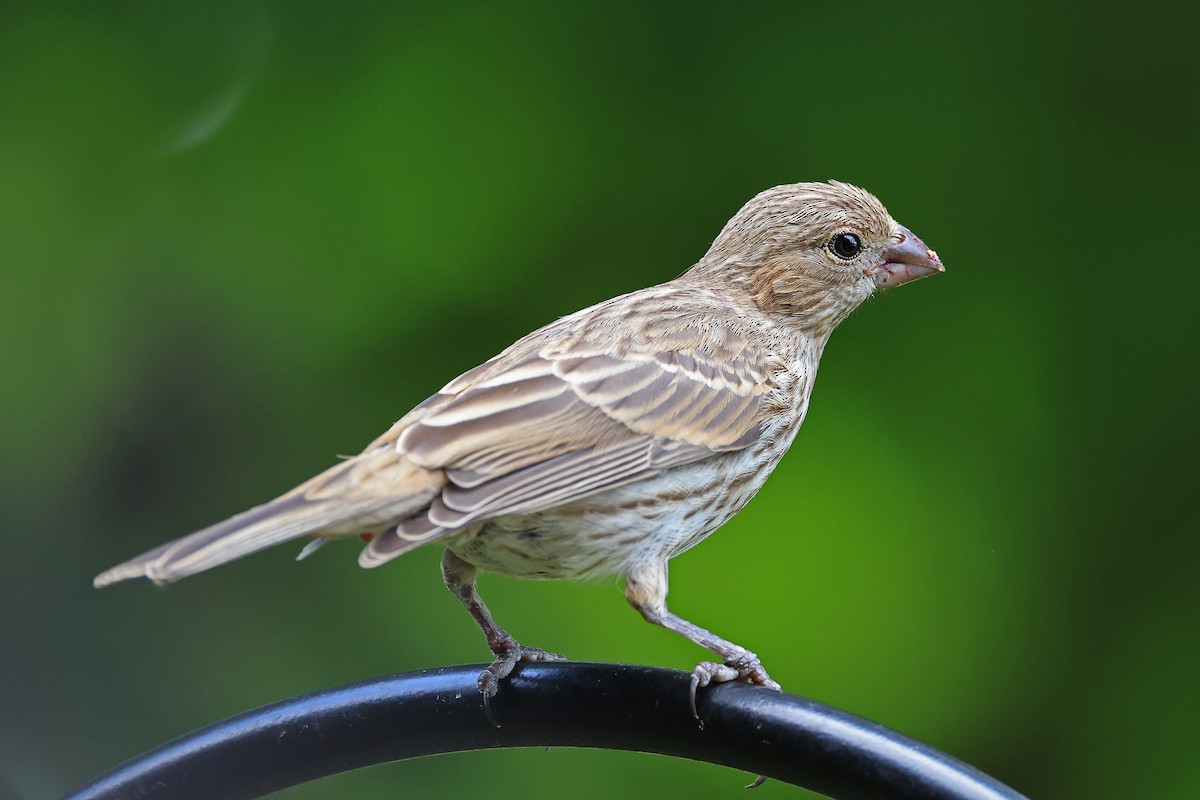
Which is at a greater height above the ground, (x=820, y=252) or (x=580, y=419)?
(x=820, y=252)

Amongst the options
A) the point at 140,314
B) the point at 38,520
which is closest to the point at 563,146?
the point at 140,314

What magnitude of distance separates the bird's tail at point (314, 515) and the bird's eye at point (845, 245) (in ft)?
4.51

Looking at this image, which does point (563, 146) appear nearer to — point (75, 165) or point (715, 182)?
point (715, 182)

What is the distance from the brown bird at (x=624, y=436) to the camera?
2564mm

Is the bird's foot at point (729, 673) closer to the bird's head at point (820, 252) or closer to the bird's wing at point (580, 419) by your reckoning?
the bird's wing at point (580, 419)

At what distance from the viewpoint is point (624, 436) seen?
2979mm

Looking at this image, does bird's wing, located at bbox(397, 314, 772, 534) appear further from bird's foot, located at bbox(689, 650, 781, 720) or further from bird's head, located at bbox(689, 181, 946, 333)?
bird's foot, located at bbox(689, 650, 781, 720)

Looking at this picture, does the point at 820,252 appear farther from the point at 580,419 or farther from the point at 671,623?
the point at 671,623

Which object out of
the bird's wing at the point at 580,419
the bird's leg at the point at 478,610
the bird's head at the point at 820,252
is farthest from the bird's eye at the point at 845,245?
the bird's leg at the point at 478,610

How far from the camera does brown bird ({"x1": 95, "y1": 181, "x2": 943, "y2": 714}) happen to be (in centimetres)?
256

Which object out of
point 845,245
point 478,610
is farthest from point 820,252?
point 478,610

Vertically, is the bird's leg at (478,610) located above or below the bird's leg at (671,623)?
above

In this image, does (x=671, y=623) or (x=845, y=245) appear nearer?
(x=671, y=623)

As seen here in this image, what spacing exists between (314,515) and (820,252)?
164 cm
